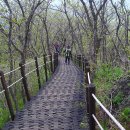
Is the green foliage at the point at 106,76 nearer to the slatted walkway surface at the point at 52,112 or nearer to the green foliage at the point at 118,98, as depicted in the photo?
the green foliage at the point at 118,98

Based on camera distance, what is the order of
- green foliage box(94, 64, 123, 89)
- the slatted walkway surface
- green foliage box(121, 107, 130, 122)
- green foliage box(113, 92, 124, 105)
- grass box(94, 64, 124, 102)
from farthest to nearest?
green foliage box(94, 64, 123, 89), green foliage box(113, 92, 124, 105), grass box(94, 64, 124, 102), green foliage box(121, 107, 130, 122), the slatted walkway surface

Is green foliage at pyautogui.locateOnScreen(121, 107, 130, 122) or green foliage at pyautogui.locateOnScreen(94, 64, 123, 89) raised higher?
green foliage at pyautogui.locateOnScreen(94, 64, 123, 89)

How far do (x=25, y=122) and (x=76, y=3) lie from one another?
27.4 metres

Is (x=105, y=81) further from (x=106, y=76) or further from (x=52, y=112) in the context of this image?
(x=52, y=112)

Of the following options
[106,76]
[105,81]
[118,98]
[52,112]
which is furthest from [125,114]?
[106,76]

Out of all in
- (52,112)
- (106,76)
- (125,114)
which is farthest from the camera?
(106,76)

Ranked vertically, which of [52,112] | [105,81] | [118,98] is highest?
[105,81]

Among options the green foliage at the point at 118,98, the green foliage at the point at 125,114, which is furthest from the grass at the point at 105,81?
the green foliage at the point at 125,114

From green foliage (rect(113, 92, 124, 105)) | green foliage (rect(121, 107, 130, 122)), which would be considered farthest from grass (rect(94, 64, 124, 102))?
green foliage (rect(121, 107, 130, 122))

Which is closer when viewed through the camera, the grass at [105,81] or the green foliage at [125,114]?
the green foliage at [125,114]

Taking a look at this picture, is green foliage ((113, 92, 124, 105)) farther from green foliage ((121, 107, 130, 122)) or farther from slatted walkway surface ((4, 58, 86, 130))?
green foliage ((121, 107, 130, 122))

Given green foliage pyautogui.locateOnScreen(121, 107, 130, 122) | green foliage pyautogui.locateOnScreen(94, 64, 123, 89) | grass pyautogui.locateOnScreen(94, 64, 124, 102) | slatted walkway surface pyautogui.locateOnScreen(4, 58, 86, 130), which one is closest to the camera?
slatted walkway surface pyautogui.locateOnScreen(4, 58, 86, 130)

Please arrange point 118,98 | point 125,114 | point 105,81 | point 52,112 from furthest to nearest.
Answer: point 105,81, point 118,98, point 52,112, point 125,114

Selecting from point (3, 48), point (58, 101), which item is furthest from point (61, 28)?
point (58, 101)
